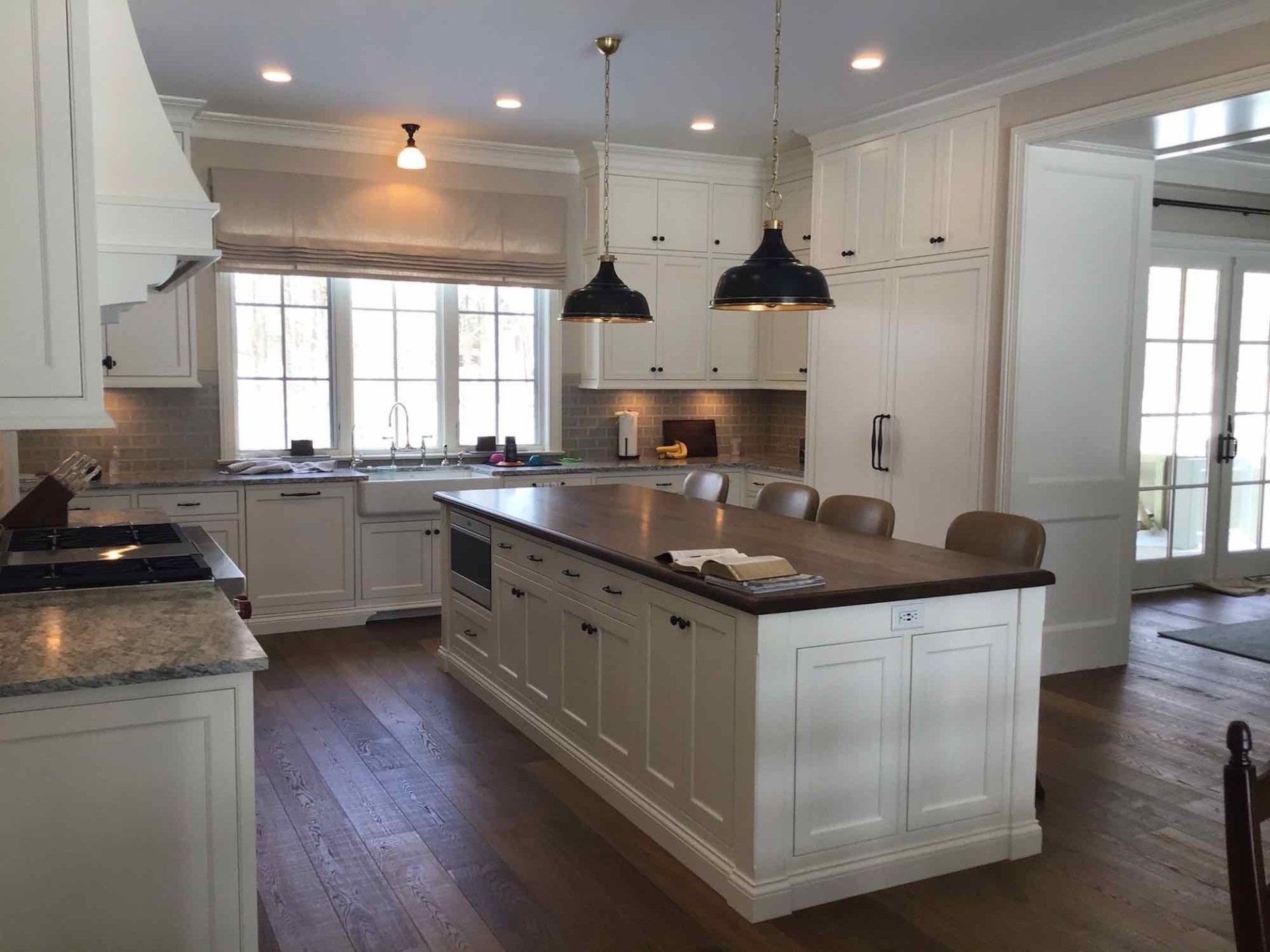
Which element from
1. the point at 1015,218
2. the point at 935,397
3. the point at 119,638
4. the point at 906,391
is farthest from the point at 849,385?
the point at 119,638

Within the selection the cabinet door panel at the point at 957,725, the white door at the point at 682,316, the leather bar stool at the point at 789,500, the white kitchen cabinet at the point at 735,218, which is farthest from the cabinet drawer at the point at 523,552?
the white kitchen cabinet at the point at 735,218

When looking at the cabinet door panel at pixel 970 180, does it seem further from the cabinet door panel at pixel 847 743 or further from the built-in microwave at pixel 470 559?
the cabinet door panel at pixel 847 743

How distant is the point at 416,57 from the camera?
4.84m

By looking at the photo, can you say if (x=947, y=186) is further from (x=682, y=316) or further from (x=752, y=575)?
(x=752, y=575)

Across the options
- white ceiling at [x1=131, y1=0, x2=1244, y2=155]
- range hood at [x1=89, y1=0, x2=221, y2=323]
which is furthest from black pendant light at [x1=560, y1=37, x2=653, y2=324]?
range hood at [x1=89, y1=0, x2=221, y2=323]

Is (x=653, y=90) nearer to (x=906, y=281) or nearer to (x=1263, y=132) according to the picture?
(x=906, y=281)

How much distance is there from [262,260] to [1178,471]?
597 cm

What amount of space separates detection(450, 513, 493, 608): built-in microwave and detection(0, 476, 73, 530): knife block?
1694 mm

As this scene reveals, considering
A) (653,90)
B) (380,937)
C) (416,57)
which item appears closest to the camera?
(380,937)

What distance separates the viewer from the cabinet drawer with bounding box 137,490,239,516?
557 centimetres

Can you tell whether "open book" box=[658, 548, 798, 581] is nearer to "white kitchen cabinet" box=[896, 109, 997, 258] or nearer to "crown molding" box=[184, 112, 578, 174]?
"white kitchen cabinet" box=[896, 109, 997, 258]

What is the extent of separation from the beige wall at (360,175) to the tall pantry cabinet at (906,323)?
1.64 m

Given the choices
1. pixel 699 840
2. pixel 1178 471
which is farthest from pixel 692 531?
pixel 1178 471

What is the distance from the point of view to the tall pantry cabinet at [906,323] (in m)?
5.20
